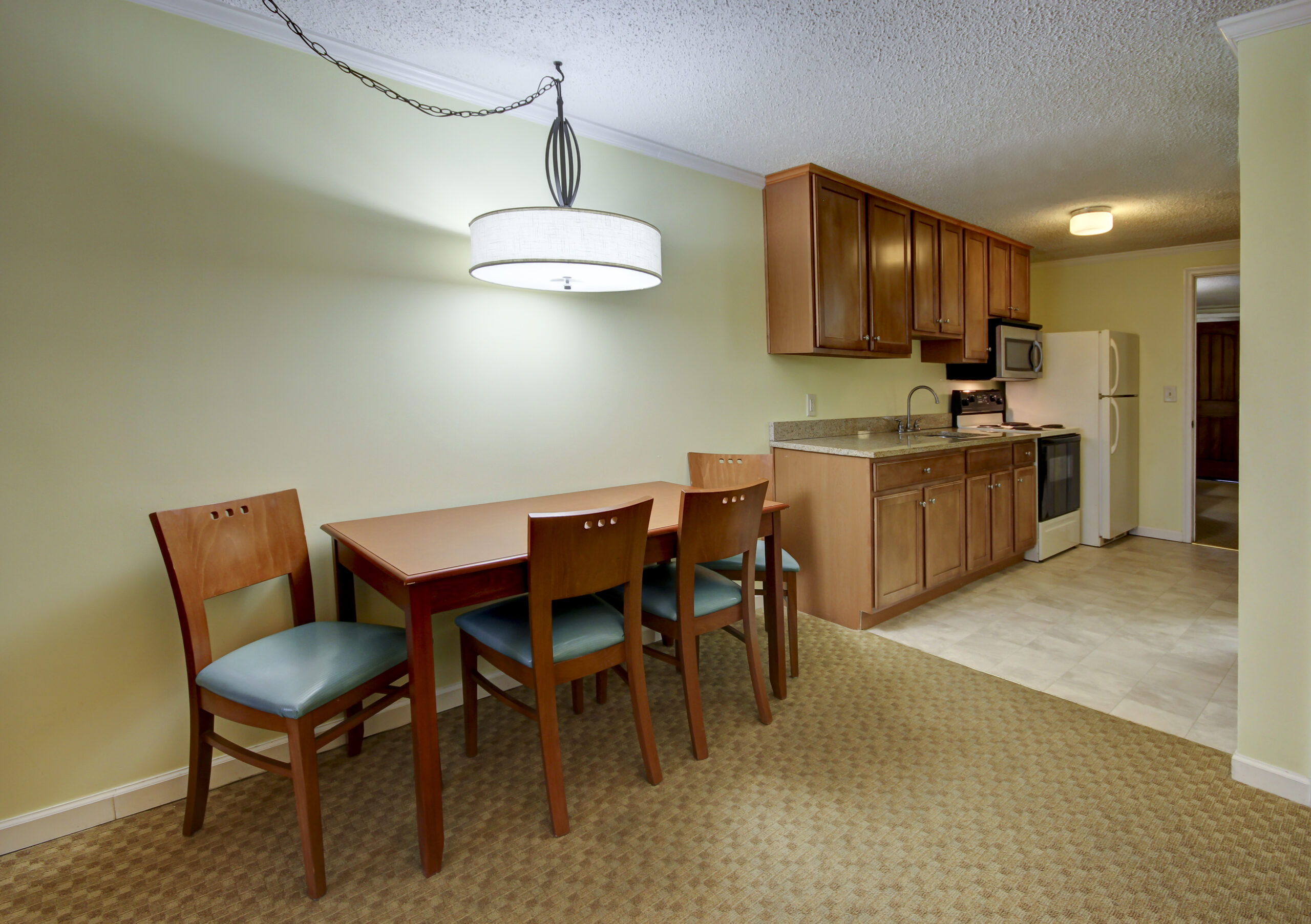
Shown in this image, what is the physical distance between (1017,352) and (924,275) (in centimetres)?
128

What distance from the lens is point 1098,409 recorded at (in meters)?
4.59

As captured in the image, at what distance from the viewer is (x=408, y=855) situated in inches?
64.1

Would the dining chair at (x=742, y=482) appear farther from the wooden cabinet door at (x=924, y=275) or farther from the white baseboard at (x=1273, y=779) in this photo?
the wooden cabinet door at (x=924, y=275)

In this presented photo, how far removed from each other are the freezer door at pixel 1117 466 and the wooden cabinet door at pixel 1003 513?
120cm

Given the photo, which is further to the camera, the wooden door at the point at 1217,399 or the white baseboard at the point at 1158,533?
the wooden door at the point at 1217,399

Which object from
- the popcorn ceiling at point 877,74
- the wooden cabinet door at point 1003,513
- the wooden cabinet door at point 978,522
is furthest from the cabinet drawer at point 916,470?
the popcorn ceiling at point 877,74

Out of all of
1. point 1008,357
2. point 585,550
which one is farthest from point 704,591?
point 1008,357

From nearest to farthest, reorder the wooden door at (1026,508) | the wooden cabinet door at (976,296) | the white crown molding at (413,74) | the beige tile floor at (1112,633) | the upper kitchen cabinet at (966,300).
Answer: the white crown molding at (413,74), the beige tile floor at (1112,633), the wooden door at (1026,508), the upper kitchen cabinet at (966,300), the wooden cabinet door at (976,296)

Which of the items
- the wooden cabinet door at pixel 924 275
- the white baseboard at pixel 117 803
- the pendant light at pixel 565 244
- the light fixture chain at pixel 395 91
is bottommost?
the white baseboard at pixel 117 803

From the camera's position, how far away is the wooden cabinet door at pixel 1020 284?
4.75 meters

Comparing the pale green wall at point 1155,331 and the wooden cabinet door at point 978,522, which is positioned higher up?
the pale green wall at point 1155,331

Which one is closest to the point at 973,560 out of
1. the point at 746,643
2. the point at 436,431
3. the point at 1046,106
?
the point at 746,643

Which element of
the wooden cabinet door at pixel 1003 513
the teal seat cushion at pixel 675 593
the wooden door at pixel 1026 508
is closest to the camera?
the teal seat cushion at pixel 675 593

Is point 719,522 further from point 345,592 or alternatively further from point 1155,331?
point 1155,331
